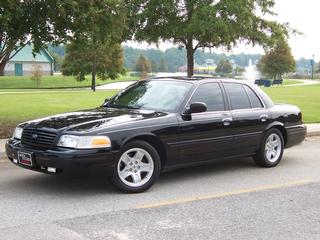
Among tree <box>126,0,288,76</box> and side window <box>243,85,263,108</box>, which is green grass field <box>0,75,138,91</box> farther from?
side window <box>243,85,263,108</box>

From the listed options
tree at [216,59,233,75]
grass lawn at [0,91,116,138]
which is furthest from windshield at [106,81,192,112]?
tree at [216,59,233,75]

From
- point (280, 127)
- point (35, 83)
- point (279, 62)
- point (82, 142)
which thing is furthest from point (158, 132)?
point (279, 62)

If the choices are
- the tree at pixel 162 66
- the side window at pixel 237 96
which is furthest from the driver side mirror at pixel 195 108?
the tree at pixel 162 66

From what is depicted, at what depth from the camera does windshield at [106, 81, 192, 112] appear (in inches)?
303

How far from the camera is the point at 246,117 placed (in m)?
8.39

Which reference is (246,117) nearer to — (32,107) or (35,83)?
(32,107)

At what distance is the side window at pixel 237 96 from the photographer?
8.44 metres

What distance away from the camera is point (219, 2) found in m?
16.4

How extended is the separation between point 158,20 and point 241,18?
2725 millimetres

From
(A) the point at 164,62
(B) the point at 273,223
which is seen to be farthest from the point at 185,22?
(A) the point at 164,62

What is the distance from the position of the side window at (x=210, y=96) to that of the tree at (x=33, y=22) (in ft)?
14.3

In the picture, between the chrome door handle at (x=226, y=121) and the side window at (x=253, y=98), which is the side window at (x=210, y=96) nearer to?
→ the chrome door handle at (x=226, y=121)

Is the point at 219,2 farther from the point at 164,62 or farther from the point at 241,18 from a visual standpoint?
the point at 164,62

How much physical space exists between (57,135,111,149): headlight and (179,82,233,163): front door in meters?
1.29
